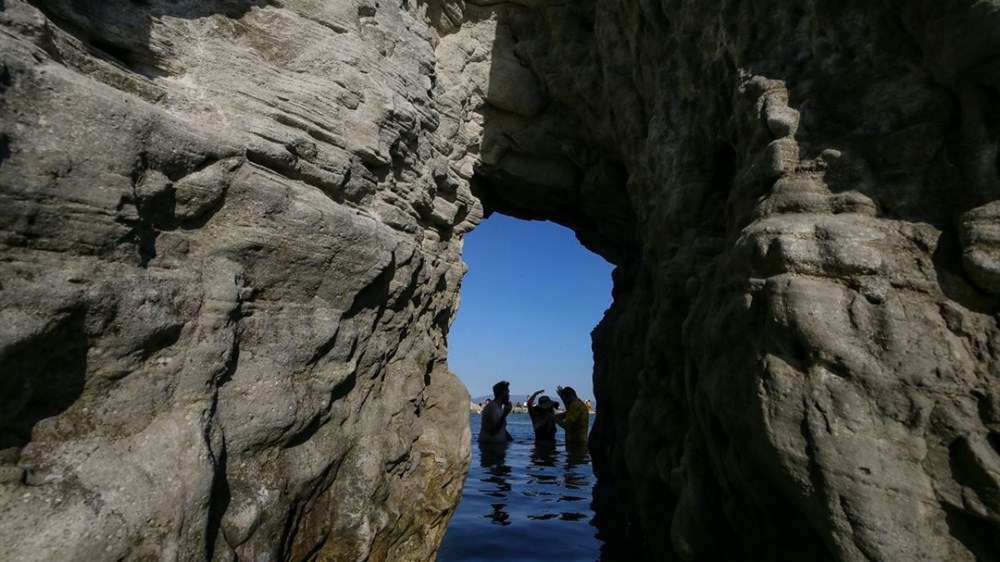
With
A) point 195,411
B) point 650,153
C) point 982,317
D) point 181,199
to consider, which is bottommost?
point 195,411

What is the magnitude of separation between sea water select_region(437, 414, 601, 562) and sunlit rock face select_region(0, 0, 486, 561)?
32.6 inches

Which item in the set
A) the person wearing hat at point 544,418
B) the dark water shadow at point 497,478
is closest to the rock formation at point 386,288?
the dark water shadow at point 497,478

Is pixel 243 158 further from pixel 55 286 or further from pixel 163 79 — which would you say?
pixel 55 286

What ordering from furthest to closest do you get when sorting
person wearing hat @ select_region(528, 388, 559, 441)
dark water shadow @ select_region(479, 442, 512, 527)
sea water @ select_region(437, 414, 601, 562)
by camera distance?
person wearing hat @ select_region(528, 388, 559, 441)
dark water shadow @ select_region(479, 442, 512, 527)
sea water @ select_region(437, 414, 601, 562)

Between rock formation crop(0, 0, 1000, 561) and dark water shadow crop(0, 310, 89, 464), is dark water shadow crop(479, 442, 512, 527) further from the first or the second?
dark water shadow crop(0, 310, 89, 464)

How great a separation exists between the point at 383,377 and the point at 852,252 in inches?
166

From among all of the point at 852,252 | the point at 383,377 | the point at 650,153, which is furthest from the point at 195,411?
the point at 650,153

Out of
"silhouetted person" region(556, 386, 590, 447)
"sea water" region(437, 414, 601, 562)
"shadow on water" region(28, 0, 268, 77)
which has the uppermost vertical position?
"shadow on water" region(28, 0, 268, 77)

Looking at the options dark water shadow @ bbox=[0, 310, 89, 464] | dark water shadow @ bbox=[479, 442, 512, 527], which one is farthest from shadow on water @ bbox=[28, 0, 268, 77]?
dark water shadow @ bbox=[479, 442, 512, 527]

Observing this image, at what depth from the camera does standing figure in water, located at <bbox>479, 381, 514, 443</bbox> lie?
1525cm

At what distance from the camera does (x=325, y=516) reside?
485 centimetres

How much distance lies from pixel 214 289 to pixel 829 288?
425 centimetres

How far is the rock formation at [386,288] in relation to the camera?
11.0 ft

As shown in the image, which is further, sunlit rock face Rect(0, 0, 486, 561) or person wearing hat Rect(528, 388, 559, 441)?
person wearing hat Rect(528, 388, 559, 441)
